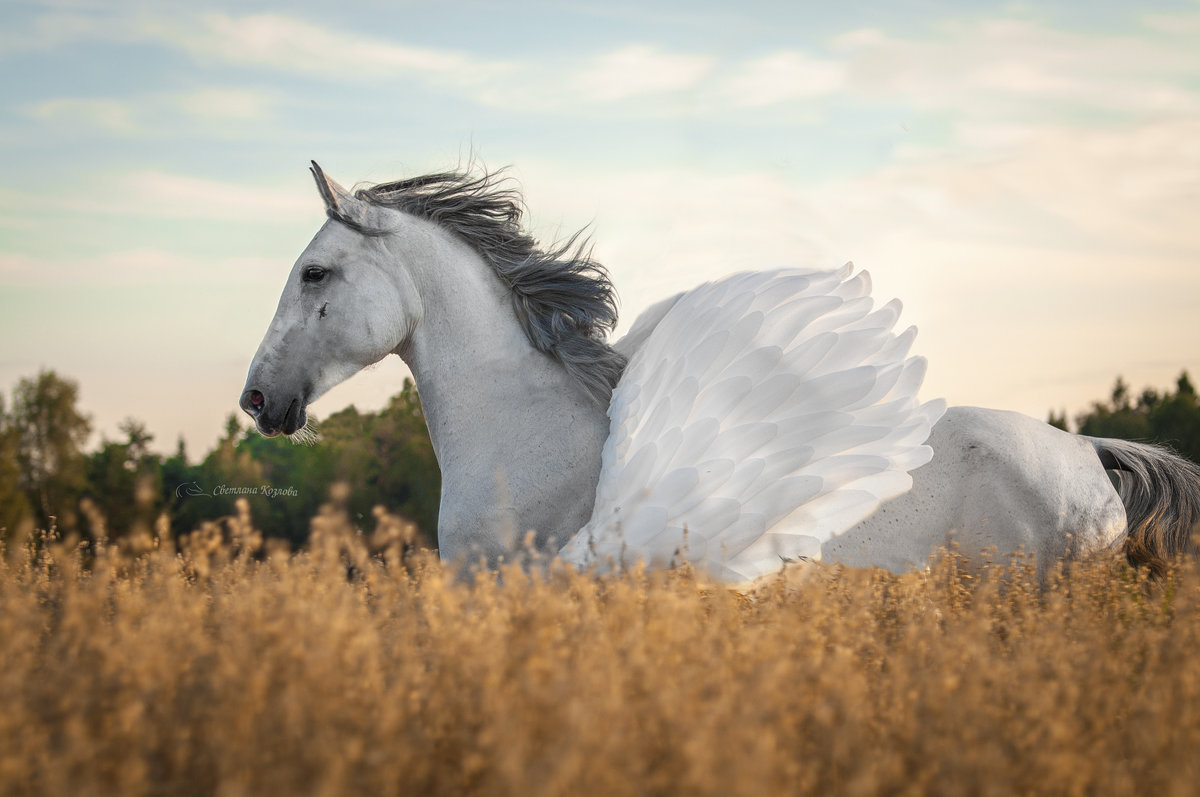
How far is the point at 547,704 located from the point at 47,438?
4599 cm

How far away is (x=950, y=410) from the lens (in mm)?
5328

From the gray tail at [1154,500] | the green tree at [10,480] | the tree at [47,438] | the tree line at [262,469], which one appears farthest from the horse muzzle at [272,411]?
the tree at [47,438]

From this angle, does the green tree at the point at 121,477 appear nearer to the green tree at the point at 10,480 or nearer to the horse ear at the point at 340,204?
the green tree at the point at 10,480

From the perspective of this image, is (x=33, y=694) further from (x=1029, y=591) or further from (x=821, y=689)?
(x=1029, y=591)

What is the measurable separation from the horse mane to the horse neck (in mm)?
86

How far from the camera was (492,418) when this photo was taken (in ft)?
16.3

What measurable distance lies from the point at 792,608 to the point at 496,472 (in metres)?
1.89

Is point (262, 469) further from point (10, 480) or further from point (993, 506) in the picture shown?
point (993, 506)

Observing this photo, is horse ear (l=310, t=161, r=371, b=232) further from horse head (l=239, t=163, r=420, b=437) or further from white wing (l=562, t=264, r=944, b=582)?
white wing (l=562, t=264, r=944, b=582)

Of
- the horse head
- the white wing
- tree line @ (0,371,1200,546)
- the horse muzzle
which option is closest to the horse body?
the white wing

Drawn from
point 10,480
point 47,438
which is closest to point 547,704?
point 10,480

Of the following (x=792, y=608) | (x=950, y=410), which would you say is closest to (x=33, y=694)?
(x=792, y=608)

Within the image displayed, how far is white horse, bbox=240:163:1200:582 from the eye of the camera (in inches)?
176

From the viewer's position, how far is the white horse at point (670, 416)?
4.48 meters
